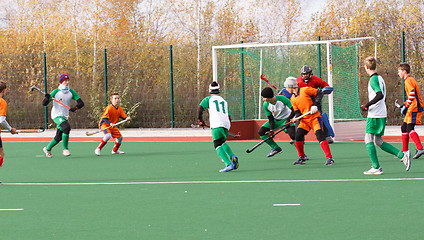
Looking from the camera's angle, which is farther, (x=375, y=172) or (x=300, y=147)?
(x=300, y=147)

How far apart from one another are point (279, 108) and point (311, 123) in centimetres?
154

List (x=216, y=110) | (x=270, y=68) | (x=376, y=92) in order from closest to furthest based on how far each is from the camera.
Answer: (x=376, y=92) → (x=216, y=110) → (x=270, y=68)

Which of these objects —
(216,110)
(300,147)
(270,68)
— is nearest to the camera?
(216,110)

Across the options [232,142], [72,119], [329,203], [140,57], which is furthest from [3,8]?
[329,203]

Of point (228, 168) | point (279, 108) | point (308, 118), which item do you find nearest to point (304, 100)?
point (308, 118)

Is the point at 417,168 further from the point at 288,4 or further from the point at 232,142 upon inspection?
the point at 288,4

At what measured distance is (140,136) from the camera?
20.5 m

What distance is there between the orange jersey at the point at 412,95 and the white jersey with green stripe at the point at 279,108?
A: 7.41 ft

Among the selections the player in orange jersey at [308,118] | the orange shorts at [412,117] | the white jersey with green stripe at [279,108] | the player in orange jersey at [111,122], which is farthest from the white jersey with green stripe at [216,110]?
the player in orange jersey at [111,122]

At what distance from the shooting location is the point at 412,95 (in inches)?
451

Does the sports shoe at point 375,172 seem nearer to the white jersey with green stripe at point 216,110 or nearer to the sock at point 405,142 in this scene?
the sock at point 405,142

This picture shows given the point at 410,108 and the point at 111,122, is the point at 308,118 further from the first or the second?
the point at 111,122

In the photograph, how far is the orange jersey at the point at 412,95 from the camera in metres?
11.4

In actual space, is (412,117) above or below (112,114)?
below
